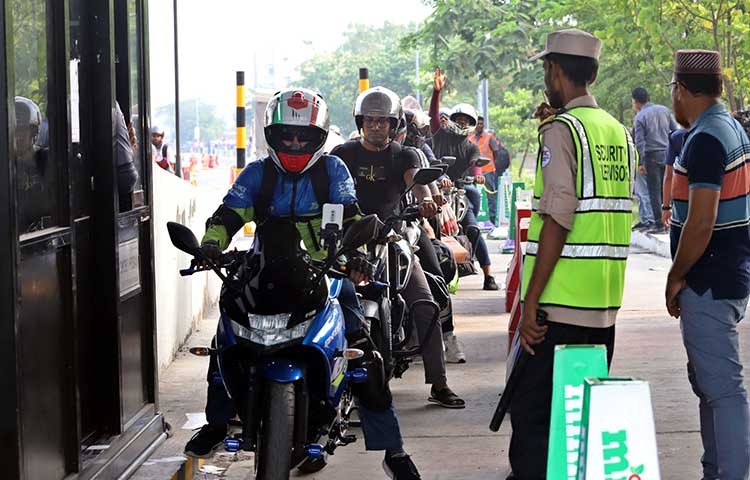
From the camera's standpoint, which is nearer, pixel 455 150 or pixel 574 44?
pixel 574 44

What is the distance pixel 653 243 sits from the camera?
2009 centimetres

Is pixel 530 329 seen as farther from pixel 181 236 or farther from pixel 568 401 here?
pixel 181 236

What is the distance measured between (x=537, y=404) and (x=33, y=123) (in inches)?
89.3

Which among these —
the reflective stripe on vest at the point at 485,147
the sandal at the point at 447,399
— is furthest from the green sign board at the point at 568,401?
the reflective stripe on vest at the point at 485,147

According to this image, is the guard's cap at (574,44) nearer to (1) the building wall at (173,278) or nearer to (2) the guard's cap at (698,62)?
(2) the guard's cap at (698,62)

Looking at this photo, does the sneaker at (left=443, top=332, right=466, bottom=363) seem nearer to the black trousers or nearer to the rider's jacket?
the rider's jacket

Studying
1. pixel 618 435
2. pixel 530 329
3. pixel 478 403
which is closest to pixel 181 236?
pixel 530 329

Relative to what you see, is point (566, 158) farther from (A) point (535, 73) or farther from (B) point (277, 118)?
(A) point (535, 73)

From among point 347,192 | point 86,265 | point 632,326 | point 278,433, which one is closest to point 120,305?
point 86,265

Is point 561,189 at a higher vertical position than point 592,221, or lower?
higher

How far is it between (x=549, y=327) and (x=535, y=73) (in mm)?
28621

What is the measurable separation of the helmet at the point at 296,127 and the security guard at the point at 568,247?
1310 mm

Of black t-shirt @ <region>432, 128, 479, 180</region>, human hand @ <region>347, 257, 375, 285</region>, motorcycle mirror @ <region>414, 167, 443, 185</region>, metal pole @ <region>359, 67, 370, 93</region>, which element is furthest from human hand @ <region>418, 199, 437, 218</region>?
metal pole @ <region>359, 67, 370, 93</region>

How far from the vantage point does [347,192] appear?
657cm
